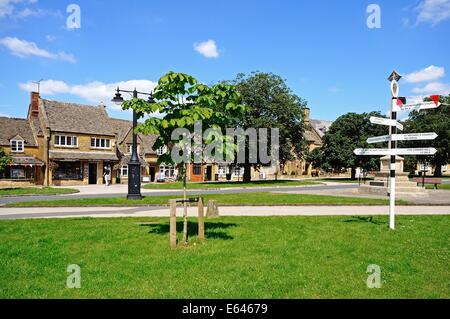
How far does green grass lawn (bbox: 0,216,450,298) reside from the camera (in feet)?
19.1

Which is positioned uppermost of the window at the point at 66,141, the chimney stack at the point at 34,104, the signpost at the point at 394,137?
the chimney stack at the point at 34,104

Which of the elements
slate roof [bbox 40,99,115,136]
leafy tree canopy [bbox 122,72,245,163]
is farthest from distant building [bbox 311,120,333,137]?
leafy tree canopy [bbox 122,72,245,163]

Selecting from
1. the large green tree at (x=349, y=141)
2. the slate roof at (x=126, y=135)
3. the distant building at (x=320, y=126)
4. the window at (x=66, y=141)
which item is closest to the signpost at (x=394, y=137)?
the window at (x=66, y=141)

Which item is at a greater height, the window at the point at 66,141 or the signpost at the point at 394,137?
the window at the point at 66,141

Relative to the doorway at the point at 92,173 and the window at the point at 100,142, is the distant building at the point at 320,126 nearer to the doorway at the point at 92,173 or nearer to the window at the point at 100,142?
the window at the point at 100,142

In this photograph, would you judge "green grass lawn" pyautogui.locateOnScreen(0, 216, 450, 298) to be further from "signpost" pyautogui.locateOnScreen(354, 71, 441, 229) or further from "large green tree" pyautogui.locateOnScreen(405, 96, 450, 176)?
"large green tree" pyautogui.locateOnScreen(405, 96, 450, 176)

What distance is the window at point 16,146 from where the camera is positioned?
44906mm

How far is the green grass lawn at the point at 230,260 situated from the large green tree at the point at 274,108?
A: 36575 mm

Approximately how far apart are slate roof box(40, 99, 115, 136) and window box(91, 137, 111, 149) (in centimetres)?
90

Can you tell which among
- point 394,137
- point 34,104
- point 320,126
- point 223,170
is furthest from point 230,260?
point 320,126

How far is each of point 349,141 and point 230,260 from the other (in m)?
53.7

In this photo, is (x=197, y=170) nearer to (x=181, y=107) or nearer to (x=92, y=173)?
(x=92, y=173)

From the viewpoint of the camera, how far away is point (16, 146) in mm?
45156
